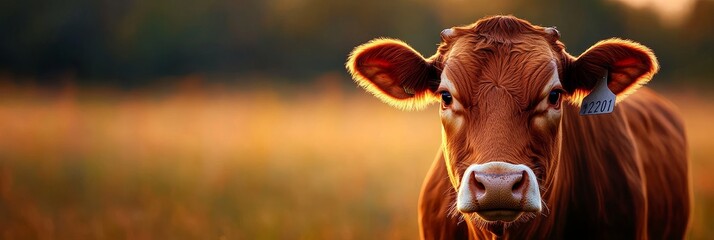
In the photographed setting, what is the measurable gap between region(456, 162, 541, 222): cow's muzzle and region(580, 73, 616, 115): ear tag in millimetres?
891

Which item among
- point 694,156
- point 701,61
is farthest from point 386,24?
point 694,156

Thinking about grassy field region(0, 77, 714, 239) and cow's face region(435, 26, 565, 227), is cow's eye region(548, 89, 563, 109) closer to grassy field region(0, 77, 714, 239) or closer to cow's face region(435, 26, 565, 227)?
cow's face region(435, 26, 565, 227)

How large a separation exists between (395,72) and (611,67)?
3.66ft

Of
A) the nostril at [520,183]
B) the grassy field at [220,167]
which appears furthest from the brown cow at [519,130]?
the grassy field at [220,167]

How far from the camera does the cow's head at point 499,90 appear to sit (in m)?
3.54

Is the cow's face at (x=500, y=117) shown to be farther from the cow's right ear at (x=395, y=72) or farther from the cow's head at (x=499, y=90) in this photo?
the cow's right ear at (x=395, y=72)

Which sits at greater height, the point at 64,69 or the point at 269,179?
the point at 269,179

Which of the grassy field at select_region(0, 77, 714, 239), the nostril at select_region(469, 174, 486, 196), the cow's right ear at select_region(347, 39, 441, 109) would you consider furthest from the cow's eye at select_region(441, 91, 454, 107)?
the grassy field at select_region(0, 77, 714, 239)

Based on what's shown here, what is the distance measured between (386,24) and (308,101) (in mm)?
6975

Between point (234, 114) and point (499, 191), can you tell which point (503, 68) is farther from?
point (234, 114)

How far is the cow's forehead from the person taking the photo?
3887 mm

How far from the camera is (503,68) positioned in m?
3.95

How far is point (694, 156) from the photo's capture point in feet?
43.9

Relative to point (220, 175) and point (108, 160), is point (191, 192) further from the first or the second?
point (108, 160)
